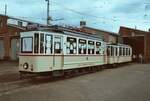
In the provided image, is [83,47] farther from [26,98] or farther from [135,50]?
[135,50]

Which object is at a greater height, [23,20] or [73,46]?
[23,20]

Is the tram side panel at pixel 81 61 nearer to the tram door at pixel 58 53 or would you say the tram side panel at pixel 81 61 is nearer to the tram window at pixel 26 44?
the tram door at pixel 58 53

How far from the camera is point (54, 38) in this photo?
57.0ft

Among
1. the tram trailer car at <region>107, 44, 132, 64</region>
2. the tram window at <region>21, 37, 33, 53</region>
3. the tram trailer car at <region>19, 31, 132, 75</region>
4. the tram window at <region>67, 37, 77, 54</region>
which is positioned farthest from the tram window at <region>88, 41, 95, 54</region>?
the tram window at <region>21, 37, 33, 53</region>

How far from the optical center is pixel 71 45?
1933 centimetres

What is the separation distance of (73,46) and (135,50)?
1246 inches

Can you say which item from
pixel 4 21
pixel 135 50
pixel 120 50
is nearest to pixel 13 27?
pixel 4 21

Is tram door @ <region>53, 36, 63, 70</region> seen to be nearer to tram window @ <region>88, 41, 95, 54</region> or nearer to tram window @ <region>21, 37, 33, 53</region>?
tram window @ <region>21, 37, 33, 53</region>

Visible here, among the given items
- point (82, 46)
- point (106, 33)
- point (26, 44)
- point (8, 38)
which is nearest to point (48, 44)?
point (26, 44)

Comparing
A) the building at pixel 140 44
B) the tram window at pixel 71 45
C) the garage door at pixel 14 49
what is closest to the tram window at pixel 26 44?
the tram window at pixel 71 45

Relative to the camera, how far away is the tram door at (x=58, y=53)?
1728 centimetres

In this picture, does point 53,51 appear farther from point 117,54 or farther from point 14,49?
point 14,49

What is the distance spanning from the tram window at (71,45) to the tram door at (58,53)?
0.96 m

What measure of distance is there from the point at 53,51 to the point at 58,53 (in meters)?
0.58
